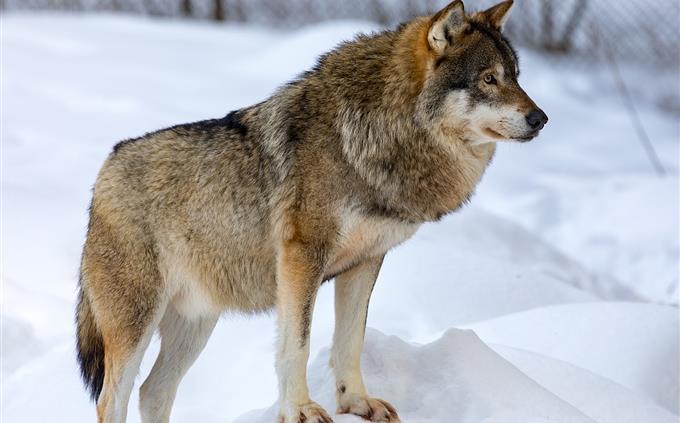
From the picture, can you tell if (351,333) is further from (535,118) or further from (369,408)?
(535,118)

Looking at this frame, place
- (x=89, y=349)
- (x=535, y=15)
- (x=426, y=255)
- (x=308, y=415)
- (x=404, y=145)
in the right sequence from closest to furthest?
(x=308, y=415), (x=404, y=145), (x=89, y=349), (x=426, y=255), (x=535, y=15)

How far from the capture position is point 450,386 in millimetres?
4125

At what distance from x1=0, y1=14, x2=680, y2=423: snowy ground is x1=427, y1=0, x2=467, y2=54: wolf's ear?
1196 millimetres

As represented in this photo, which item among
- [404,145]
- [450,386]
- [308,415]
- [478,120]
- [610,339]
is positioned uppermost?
[478,120]

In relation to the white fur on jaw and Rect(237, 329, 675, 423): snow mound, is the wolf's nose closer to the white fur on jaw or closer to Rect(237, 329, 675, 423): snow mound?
the white fur on jaw

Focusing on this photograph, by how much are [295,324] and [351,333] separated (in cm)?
32

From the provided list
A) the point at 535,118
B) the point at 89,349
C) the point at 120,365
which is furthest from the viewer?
the point at 89,349

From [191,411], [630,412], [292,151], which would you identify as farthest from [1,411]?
[630,412]

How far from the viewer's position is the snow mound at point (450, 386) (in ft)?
13.1

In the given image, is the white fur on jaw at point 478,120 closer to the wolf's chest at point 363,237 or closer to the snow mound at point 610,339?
the wolf's chest at point 363,237

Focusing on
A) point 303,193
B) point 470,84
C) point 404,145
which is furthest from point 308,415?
point 470,84

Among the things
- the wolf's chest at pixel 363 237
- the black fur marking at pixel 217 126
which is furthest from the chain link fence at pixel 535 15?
the wolf's chest at pixel 363 237

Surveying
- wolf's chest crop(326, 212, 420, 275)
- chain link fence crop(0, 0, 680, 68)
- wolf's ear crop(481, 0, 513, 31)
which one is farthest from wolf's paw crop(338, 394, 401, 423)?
chain link fence crop(0, 0, 680, 68)

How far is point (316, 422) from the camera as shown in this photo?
3752mm
